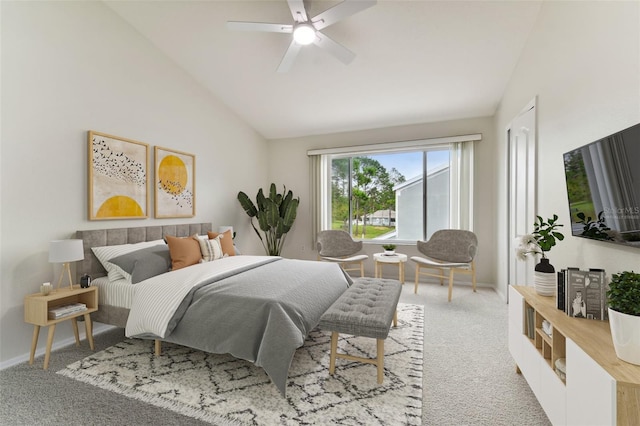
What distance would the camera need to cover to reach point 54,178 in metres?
2.77

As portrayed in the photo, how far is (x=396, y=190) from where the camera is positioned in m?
5.64

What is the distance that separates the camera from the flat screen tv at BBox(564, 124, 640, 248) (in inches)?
57.9

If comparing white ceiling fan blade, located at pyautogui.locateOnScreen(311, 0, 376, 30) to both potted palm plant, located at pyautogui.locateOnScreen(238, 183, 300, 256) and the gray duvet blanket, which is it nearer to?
the gray duvet blanket

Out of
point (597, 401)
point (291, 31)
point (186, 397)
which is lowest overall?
point (186, 397)

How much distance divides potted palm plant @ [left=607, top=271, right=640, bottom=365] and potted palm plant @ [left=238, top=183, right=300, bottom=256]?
4.59 m

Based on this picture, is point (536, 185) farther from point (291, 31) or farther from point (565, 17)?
point (291, 31)

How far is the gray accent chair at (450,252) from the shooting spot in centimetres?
434

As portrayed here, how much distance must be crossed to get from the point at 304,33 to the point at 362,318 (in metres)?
2.53

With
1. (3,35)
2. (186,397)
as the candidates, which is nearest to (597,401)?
(186,397)

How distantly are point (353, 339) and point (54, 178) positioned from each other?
10.4ft

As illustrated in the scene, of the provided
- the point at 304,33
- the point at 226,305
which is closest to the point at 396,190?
the point at 304,33

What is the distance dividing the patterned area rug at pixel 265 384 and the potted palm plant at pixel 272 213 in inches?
114

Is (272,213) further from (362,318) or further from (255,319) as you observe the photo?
(362,318)

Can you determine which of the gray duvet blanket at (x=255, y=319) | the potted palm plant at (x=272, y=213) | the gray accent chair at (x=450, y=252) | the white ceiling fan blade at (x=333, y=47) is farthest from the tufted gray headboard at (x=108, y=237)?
the gray accent chair at (x=450, y=252)
